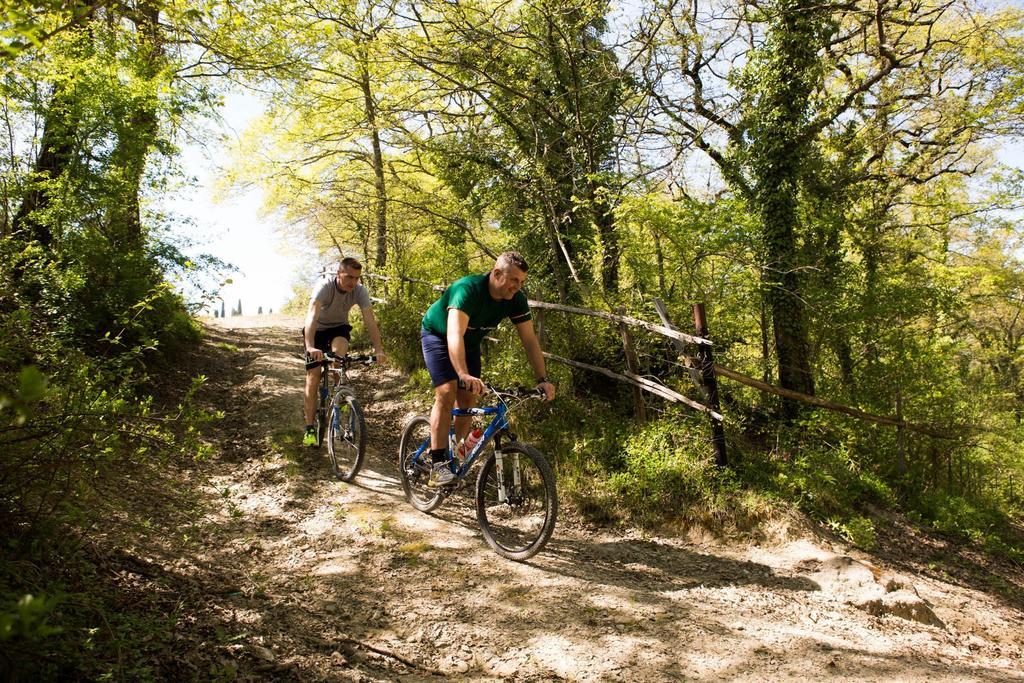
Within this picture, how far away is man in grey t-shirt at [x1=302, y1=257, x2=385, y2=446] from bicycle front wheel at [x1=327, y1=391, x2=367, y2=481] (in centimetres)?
31

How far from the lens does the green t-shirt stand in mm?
4106

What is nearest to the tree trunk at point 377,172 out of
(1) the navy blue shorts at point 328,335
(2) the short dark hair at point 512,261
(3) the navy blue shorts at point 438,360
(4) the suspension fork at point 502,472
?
(1) the navy blue shorts at point 328,335

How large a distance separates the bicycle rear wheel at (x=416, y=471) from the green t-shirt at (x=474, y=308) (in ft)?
3.53

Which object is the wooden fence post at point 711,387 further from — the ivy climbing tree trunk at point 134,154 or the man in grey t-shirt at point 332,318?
the ivy climbing tree trunk at point 134,154

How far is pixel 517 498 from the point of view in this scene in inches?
167

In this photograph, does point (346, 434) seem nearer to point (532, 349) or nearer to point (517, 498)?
point (517, 498)

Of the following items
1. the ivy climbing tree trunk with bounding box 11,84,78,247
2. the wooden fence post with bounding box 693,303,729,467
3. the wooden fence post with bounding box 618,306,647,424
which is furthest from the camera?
the ivy climbing tree trunk with bounding box 11,84,78,247

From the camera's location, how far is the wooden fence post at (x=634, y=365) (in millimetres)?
5828

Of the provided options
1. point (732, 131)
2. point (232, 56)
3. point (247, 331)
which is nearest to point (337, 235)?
point (247, 331)

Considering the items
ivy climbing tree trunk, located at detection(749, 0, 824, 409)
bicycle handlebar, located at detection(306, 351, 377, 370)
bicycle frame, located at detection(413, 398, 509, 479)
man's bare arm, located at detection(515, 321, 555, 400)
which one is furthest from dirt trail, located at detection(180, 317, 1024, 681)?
ivy climbing tree trunk, located at detection(749, 0, 824, 409)

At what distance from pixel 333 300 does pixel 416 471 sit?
1921 mm

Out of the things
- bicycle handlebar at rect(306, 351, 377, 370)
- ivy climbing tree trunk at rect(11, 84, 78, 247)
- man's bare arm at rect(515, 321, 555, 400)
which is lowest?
bicycle handlebar at rect(306, 351, 377, 370)

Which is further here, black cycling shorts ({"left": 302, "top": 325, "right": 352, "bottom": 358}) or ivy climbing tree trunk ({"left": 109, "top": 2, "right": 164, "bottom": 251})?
ivy climbing tree trunk ({"left": 109, "top": 2, "right": 164, "bottom": 251})

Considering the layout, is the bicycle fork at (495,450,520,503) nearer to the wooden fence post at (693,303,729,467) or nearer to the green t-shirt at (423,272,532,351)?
the green t-shirt at (423,272,532,351)
